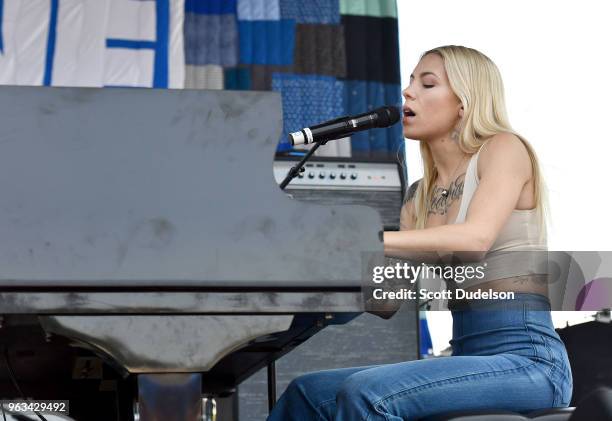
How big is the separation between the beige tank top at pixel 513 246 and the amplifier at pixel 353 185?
2.05 meters

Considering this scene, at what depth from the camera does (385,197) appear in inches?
158

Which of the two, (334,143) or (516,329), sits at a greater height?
(334,143)

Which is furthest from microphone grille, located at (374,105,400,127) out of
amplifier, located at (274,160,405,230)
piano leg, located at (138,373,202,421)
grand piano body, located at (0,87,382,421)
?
amplifier, located at (274,160,405,230)

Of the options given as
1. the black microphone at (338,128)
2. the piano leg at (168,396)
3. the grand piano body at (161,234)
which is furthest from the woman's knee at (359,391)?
the black microphone at (338,128)

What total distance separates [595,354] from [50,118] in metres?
1.54

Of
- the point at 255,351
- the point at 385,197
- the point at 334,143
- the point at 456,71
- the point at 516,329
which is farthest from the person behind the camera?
the point at 334,143

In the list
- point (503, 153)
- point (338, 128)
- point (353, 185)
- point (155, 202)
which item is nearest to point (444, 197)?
point (503, 153)

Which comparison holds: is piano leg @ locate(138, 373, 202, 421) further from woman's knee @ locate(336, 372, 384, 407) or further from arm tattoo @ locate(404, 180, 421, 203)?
arm tattoo @ locate(404, 180, 421, 203)

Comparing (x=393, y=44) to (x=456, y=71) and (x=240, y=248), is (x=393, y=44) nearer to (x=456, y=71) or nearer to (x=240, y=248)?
(x=456, y=71)

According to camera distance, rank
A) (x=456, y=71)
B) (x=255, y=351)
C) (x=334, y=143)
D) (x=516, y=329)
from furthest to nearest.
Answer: (x=334, y=143) < (x=255, y=351) < (x=456, y=71) < (x=516, y=329)

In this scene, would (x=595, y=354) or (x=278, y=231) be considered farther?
(x=595, y=354)

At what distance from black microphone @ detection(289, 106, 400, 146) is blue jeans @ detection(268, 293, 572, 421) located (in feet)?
1.33

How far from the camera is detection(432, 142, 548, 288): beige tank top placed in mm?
1815

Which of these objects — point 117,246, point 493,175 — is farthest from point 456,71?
point 117,246
